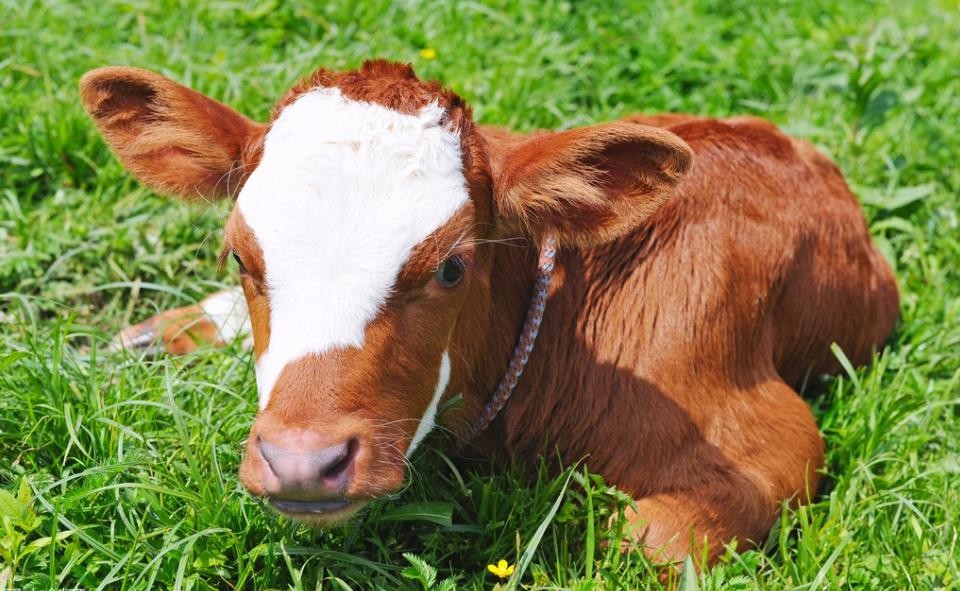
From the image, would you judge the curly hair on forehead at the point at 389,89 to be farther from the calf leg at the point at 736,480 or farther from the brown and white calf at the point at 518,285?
the calf leg at the point at 736,480

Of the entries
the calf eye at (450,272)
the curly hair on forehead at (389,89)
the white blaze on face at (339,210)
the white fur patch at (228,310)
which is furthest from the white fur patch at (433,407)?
the white fur patch at (228,310)

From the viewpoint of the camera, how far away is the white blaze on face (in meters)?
3.47

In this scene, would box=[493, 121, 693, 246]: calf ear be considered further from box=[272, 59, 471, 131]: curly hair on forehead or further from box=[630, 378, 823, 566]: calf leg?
box=[630, 378, 823, 566]: calf leg

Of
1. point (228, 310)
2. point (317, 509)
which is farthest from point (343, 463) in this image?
point (228, 310)

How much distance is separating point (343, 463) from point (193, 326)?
→ 2243 millimetres

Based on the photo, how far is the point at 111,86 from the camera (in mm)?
4199

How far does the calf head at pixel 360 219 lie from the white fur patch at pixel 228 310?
3.34 ft

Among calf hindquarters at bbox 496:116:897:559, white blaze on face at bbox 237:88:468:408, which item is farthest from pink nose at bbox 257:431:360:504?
calf hindquarters at bbox 496:116:897:559

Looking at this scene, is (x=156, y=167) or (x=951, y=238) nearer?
(x=156, y=167)

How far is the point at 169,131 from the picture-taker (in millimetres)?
4188

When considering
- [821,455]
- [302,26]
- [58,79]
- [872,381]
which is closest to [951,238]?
[872,381]

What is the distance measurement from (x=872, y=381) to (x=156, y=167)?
3127 millimetres

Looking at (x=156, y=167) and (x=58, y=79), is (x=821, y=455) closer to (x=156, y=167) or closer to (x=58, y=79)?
(x=156, y=167)

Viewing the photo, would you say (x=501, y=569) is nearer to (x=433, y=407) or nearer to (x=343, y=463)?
(x=433, y=407)
